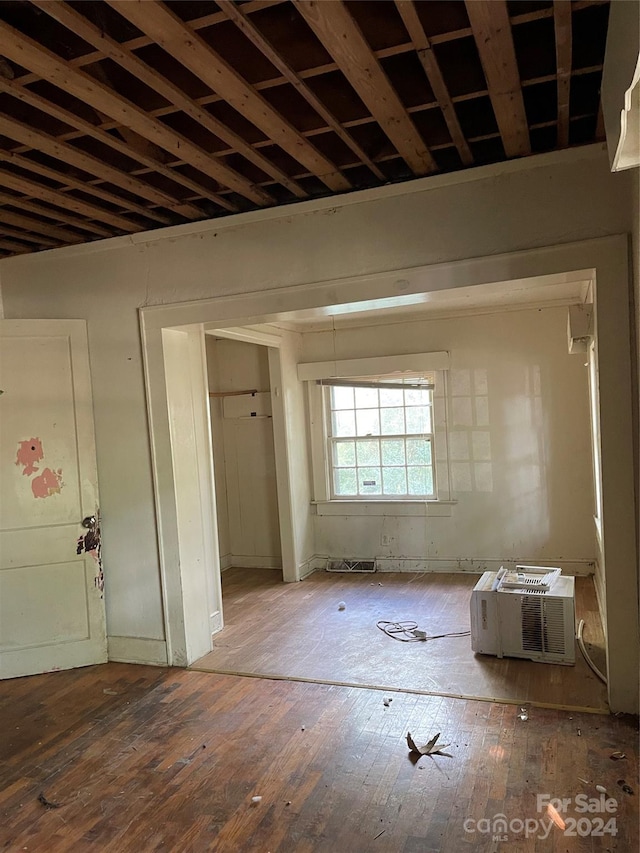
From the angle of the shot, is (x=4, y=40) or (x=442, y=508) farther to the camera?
(x=442, y=508)

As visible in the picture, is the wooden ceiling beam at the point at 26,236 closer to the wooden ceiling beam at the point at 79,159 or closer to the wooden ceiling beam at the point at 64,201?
the wooden ceiling beam at the point at 64,201

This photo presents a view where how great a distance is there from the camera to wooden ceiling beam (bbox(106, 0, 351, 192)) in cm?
182

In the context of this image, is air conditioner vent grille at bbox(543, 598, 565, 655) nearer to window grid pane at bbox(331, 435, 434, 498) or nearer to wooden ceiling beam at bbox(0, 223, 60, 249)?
window grid pane at bbox(331, 435, 434, 498)

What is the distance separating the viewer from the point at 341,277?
3.41 meters

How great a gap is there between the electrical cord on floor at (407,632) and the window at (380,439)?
1.85m

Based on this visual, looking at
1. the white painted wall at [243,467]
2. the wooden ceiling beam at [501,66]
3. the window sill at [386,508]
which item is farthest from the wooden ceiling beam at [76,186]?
the window sill at [386,508]

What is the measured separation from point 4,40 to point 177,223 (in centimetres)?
188

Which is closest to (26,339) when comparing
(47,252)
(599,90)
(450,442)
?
(47,252)

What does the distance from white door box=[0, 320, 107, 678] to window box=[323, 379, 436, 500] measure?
300 cm

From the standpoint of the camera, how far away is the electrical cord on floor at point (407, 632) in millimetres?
4191

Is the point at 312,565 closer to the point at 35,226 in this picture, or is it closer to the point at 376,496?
the point at 376,496

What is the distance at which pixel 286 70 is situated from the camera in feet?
7.01

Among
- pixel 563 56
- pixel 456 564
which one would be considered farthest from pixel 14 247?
pixel 456 564

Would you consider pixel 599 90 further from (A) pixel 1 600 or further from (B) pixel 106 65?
(A) pixel 1 600
